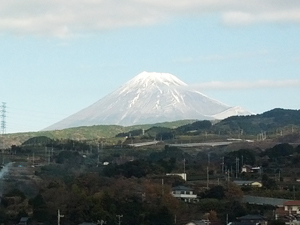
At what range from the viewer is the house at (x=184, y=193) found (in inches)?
1471

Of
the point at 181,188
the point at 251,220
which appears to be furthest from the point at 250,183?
the point at 251,220

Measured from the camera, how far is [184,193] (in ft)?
126

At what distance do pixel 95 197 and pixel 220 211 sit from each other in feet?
17.4

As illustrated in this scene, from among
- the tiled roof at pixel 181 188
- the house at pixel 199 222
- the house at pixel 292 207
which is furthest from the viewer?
the tiled roof at pixel 181 188

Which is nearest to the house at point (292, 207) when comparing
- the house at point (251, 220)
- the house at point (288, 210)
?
the house at point (288, 210)

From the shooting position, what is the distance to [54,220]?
3080 cm

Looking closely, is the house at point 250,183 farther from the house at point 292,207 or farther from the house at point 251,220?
the house at point 251,220

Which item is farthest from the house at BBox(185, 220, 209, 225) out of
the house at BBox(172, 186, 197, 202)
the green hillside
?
the green hillside

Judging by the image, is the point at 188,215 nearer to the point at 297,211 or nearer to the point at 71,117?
the point at 297,211

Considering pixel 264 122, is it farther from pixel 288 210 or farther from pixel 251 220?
pixel 251 220

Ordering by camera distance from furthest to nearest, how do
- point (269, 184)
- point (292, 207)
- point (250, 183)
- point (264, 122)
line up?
point (264, 122) → point (250, 183) → point (269, 184) → point (292, 207)

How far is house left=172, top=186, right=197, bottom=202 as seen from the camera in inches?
1471

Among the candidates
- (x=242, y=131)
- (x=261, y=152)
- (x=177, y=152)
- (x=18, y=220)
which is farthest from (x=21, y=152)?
(x=242, y=131)

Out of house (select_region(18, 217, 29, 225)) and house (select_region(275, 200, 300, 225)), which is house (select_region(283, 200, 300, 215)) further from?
house (select_region(18, 217, 29, 225))
